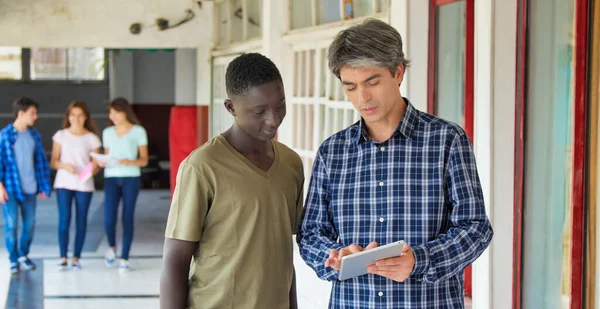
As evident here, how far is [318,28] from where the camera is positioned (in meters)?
6.31

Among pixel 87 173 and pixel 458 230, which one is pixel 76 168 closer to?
pixel 87 173

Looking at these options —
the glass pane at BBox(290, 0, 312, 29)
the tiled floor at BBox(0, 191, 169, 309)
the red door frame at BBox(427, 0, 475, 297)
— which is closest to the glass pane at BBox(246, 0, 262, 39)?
the glass pane at BBox(290, 0, 312, 29)

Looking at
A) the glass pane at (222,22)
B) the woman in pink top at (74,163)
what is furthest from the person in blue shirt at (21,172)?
the glass pane at (222,22)

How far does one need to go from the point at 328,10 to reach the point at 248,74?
4.00 m

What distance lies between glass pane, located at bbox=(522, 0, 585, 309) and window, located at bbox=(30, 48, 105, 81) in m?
12.5

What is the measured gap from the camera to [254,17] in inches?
343

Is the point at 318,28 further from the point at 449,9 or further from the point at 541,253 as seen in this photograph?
the point at 541,253

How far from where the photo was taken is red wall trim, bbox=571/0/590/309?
329 centimetres

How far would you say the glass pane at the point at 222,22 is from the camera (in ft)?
32.7

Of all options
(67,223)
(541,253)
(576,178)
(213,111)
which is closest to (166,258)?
(576,178)

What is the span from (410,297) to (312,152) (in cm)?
452

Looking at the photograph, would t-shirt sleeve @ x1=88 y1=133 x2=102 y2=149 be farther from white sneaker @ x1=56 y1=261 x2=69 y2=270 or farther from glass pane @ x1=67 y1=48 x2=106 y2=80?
glass pane @ x1=67 y1=48 x2=106 y2=80

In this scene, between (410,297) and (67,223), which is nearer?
(410,297)

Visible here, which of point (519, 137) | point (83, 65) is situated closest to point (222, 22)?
point (83, 65)
